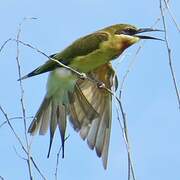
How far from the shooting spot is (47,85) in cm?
531

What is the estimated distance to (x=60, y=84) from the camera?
5.26 meters

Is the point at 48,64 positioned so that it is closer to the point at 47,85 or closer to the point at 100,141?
the point at 47,85

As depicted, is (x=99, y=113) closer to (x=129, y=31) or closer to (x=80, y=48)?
(x=80, y=48)

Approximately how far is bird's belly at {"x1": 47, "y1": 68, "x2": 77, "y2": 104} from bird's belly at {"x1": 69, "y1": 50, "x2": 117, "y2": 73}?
9 cm

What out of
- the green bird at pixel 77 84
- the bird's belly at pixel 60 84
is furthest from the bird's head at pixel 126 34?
the bird's belly at pixel 60 84

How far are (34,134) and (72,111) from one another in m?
0.55

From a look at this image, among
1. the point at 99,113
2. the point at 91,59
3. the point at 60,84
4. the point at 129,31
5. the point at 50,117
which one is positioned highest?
the point at 129,31

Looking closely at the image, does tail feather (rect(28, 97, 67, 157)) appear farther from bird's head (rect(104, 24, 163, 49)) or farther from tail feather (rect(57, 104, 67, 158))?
bird's head (rect(104, 24, 163, 49))

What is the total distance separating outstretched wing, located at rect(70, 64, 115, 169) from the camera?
5215 millimetres

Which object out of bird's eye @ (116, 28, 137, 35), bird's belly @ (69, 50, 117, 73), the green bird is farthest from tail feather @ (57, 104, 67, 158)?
bird's eye @ (116, 28, 137, 35)

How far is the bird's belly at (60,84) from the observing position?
5166 millimetres

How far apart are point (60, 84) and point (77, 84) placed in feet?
1.43

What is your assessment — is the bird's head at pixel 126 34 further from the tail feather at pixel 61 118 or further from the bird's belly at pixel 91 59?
the tail feather at pixel 61 118

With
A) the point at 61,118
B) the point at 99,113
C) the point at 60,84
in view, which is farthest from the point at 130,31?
the point at 99,113
